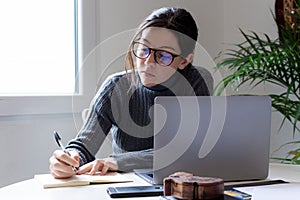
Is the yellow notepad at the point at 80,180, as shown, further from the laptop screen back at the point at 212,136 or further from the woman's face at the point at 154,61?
the woman's face at the point at 154,61

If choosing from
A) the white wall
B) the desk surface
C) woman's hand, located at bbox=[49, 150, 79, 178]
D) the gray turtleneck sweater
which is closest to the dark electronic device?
the desk surface

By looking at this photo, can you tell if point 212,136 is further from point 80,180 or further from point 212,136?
point 80,180

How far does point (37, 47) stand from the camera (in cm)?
209

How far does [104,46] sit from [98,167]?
3.43ft

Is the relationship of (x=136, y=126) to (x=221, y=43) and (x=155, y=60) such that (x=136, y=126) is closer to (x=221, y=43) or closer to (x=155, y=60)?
(x=155, y=60)

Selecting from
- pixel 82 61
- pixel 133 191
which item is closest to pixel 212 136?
pixel 133 191

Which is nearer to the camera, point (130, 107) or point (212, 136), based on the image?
point (212, 136)

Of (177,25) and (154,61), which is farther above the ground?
(177,25)

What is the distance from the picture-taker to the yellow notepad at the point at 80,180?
46.5 inches

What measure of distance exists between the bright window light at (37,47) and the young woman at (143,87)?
49 cm

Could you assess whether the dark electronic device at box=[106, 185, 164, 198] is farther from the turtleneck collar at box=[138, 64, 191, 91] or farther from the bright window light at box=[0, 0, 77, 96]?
the bright window light at box=[0, 0, 77, 96]

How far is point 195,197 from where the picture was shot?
92 cm

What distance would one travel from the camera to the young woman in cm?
151

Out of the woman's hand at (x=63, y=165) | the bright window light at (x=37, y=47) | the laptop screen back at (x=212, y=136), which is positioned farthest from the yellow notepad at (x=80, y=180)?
the bright window light at (x=37, y=47)
